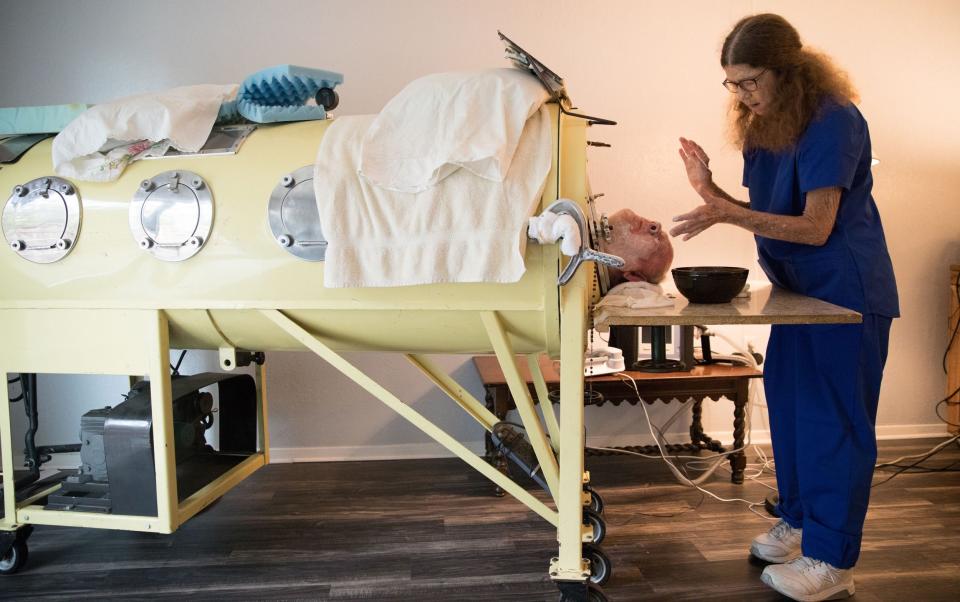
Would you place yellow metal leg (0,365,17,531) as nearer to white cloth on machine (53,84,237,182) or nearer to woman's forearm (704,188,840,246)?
white cloth on machine (53,84,237,182)

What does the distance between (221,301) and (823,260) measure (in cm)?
151

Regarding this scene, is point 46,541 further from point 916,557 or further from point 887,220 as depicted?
point 887,220

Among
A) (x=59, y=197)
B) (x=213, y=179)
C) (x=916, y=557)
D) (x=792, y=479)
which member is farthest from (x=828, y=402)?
(x=59, y=197)

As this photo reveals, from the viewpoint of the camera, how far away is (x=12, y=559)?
1.90 metres

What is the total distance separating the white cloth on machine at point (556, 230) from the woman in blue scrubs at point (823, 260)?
36 centimetres

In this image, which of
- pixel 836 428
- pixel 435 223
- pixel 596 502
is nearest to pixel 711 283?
pixel 836 428

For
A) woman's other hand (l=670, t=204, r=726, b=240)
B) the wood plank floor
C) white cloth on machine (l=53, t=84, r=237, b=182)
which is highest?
white cloth on machine (l=53, t=84, r=237, b=182)

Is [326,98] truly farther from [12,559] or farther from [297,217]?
[12,559]

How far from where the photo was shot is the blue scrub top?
5.34 ft

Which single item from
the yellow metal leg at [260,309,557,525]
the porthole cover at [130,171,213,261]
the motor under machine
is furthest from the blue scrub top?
the motor under machine

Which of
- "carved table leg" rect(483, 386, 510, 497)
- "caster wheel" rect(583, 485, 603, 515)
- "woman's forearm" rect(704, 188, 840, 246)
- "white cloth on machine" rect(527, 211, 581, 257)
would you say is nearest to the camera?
"white cloth on machine" rect(527, 211, 581, 257)

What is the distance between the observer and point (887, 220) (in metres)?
2.99

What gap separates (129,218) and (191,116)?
0.30 meters

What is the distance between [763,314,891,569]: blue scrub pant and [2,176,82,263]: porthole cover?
6.28ft
